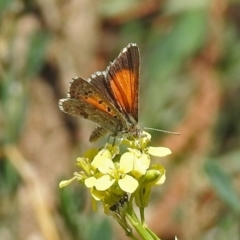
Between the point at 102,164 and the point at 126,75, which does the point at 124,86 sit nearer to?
the point at 126,75

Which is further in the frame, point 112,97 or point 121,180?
point 112,97

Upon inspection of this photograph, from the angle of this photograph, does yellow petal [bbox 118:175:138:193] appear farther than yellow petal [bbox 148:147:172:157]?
No

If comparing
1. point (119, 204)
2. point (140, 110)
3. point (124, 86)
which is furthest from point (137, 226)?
point (140, 110)

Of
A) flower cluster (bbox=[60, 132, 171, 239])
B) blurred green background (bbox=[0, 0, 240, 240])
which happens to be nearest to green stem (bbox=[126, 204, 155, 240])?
flower cluster (bbox=[60, 132, 171, 239])

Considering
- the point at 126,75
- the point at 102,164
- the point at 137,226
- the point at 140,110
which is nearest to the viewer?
the point at 137,226

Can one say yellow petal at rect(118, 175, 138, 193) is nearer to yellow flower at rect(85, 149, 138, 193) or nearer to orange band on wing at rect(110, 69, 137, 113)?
yellow flower at rect(85, 149, 138, 193)

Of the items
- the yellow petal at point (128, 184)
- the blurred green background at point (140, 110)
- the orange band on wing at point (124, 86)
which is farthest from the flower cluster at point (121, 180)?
the blurred green background at point (140, 110)

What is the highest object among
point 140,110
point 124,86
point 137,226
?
point 140,110

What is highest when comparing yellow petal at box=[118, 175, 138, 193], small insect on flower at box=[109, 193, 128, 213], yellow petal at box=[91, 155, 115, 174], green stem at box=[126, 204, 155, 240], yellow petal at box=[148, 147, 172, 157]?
yellow petal at box=[91, 155, 115, 174]

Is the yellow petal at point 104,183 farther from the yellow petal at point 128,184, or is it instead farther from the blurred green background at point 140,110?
the blurred green background at point 140,110
